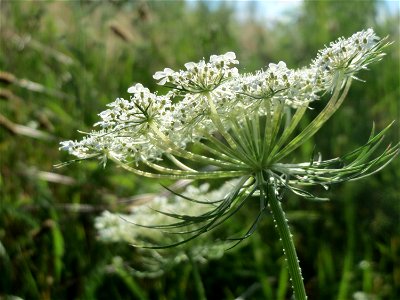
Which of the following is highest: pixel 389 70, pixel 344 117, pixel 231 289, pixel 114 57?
pixel 114 57

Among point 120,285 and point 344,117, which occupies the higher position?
point 344,117

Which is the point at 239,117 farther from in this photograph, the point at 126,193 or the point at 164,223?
the point at 126,193

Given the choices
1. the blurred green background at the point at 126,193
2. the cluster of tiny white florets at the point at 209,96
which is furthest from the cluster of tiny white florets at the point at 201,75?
the blurred green background at the point at 126,193

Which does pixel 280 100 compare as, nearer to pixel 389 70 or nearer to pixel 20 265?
pixel 20 265

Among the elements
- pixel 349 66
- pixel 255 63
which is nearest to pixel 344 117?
pixel 255 63

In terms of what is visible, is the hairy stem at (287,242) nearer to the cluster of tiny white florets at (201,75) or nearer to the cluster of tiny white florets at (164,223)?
the cluster of tiny white florets at (201,75)

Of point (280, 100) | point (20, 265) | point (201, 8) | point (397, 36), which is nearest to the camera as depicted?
point (280, 100)
